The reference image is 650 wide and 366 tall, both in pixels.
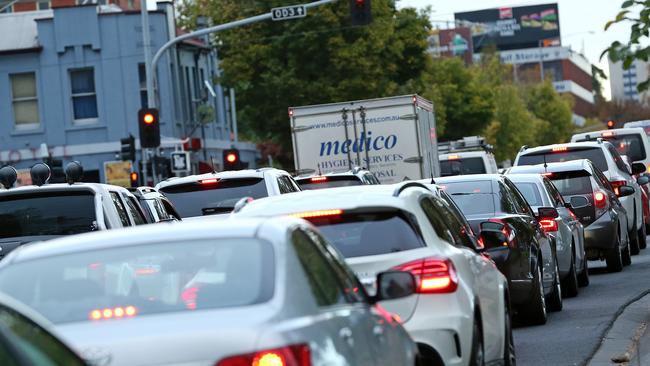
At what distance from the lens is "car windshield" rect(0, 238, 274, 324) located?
256 inches

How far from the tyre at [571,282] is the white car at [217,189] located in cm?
342

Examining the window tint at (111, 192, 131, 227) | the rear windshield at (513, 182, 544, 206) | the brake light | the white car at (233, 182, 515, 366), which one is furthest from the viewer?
the rear windshield at (513, 182, 544, 206)

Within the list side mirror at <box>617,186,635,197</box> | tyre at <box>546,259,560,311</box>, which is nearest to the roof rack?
side mirror at <box>617,186,635,197</box>

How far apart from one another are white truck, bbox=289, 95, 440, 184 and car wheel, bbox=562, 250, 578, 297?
1230cm

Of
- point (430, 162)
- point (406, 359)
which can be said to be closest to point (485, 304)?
point (406, 359)

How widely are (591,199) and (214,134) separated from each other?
128 ft

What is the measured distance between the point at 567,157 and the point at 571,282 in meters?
7.73

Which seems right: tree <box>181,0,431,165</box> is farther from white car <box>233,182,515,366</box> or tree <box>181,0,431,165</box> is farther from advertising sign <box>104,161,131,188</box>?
white car <box>233,182,515,366</box>

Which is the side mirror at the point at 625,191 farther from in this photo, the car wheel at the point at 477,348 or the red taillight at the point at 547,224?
the car wheel at the point at 477,348

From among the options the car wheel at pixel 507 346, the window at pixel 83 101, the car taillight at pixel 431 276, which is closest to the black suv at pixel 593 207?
the car wheel at pixel 507 346

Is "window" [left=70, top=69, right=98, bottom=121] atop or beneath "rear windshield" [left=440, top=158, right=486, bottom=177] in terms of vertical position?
atop

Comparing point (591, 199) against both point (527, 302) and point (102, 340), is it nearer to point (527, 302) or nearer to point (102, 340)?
point (527, 302)

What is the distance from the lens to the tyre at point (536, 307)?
1558 cm

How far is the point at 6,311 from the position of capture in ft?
16.3
